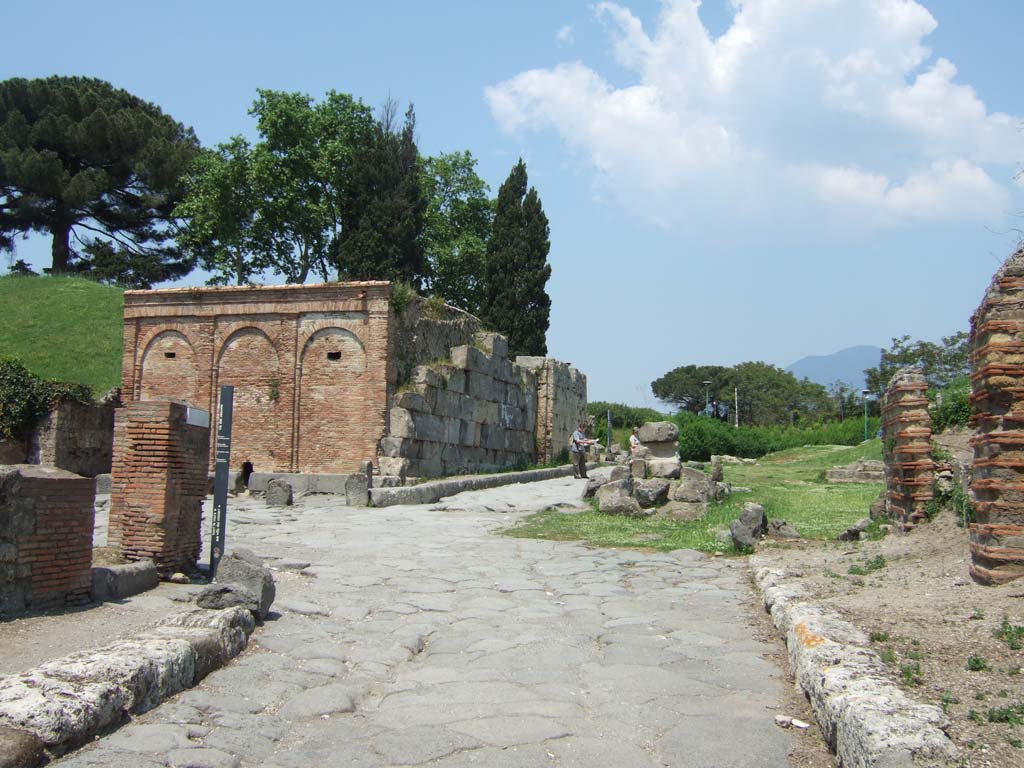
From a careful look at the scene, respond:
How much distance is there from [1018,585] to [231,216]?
37.1 meters

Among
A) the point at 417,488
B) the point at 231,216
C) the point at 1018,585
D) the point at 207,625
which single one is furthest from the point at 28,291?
the point at 1018,585

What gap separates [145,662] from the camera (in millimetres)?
4121

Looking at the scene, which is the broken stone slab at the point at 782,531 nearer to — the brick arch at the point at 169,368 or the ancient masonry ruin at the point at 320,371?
Answer: the ancient masonry ruin at the point at 320,371

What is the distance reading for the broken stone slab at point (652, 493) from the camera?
13500 millimetres

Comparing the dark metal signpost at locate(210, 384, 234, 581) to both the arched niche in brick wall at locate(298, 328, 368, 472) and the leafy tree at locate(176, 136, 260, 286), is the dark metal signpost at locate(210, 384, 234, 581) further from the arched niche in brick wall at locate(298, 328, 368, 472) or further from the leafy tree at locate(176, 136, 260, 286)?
the leafy tree at locate(176, 136, 260, 286)

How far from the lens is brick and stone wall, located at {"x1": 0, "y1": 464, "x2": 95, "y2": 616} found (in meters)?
5.21

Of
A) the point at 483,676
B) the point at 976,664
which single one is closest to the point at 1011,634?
the point at 976,664

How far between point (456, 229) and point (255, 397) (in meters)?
22.5

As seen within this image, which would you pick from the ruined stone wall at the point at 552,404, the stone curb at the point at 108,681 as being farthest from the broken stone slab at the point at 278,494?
the ruined stone wall at the point at 552,404

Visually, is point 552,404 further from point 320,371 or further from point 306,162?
point 306,162

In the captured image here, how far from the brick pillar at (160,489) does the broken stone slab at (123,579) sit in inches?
8.0

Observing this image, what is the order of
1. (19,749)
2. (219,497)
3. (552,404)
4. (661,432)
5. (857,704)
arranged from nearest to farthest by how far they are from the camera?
1. (19,749)
2. (857,704)
3. (219,497)
4. (661,432)
5. (552,404)

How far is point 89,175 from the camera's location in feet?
130

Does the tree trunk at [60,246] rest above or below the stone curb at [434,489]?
above
